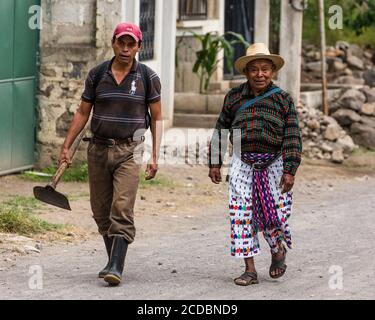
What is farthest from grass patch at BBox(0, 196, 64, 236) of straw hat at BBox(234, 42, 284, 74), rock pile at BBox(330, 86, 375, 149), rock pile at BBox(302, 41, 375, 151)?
rock pile at BBox(330, 86, 375, 149)

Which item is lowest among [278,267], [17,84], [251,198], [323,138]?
[278,267]

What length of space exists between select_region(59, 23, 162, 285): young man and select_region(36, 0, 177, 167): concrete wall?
471cm

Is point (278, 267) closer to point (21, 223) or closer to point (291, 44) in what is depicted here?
point (21, 223)

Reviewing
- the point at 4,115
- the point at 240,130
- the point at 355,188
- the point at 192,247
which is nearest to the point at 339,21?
the point at 355,188

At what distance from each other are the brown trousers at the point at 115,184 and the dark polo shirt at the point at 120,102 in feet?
0.39

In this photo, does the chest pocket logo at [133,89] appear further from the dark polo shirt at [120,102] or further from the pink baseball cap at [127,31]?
the pink baseball cap at [127,31]

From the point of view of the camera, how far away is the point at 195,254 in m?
9.05

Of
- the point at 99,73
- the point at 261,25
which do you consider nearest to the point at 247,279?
the point at 99,73

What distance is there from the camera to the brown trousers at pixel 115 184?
25.4ft

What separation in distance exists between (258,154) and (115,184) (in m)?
1.00

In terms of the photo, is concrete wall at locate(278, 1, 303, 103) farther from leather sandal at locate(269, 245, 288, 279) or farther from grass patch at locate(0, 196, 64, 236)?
leather sandal at locate(269, 245, 288, 279)

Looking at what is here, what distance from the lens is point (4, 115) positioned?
1237cm

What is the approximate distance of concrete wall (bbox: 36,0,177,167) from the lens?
12508 mm
